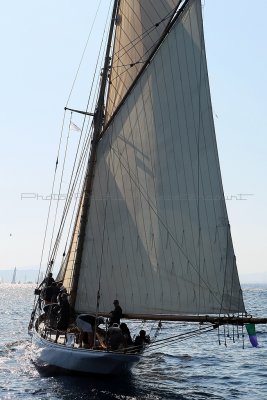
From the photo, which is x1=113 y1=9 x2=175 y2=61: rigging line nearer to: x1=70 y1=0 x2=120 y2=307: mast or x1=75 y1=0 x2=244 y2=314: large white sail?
x1=70 y1=0 x2=120 y2=307: mast

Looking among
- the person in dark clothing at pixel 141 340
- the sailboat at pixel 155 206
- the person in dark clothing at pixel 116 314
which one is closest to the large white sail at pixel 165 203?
the sailboat at pixel 155 206

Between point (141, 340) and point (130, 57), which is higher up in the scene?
point (130, 57)

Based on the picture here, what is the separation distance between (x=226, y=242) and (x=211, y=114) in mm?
5984

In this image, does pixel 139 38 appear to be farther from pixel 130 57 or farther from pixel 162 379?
pixel 162 379

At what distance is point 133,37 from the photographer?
29938mm

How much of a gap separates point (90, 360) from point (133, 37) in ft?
53.5

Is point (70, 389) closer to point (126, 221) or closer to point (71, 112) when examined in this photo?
point (126, 221)

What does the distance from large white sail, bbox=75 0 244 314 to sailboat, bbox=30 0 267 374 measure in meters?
0.05

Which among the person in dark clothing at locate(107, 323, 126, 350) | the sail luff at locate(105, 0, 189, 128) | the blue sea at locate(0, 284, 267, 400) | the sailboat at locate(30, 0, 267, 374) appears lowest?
the blue sea at locate(0, 284, 267, 400)

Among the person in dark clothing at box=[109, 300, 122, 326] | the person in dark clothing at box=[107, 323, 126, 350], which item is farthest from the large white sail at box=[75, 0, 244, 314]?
the person in dark clothing at box=[107, 323, 126, 350]

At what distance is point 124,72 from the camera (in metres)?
29.8

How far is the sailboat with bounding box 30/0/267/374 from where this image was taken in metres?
24.9

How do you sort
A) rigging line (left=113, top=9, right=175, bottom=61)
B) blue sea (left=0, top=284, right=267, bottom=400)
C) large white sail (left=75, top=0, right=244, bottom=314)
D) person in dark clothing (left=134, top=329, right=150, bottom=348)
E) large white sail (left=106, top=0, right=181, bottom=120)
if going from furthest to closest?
large white sail (left=106, top=0, right=181, bottom=120)
rigging line (left=113, top=9, right=175, bottom=61)
person in dark clothing (left=134, top=329, right=150, bottom=348)
large white sail (left=75, top=0, right=244, bottom=314)
blue sea (left=0, top=284, right=267, bottom=400)

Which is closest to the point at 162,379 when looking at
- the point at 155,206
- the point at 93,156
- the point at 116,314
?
the point at 116,314
